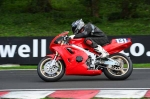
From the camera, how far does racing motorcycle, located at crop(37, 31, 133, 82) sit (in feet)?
39.7

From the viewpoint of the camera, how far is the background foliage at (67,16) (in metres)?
24.3

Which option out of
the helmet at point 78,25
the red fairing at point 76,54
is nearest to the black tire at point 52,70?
the red fairing at point 76,54

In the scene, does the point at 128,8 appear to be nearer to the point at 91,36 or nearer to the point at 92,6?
the point at 92,6

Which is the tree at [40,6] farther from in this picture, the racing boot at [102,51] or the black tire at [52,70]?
the racing boot at [102,51]

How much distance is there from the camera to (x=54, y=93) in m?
10.1

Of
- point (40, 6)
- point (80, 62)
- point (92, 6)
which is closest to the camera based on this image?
point (80, 62)

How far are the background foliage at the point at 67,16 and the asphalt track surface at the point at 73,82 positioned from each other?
32.7 feet

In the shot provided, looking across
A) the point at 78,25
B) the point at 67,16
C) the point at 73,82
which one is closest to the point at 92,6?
the point at 67,16

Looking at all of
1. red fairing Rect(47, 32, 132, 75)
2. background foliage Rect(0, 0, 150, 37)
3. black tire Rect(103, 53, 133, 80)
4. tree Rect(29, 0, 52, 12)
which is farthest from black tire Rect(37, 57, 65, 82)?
tree Rect(29, 0, 52, 12)

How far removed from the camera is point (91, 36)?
12.4 metres

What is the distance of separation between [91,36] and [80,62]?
809mm

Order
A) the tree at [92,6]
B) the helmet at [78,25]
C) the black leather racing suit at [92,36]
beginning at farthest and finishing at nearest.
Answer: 1. the tree at [92,6]
2. the helmet at [78,25]
3. the black leather racing suit at [92,36]

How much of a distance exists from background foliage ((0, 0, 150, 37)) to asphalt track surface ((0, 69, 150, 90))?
9.98m

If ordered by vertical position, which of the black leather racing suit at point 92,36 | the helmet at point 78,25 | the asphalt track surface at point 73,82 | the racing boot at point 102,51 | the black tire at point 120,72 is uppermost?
the helmet at point 78,25
